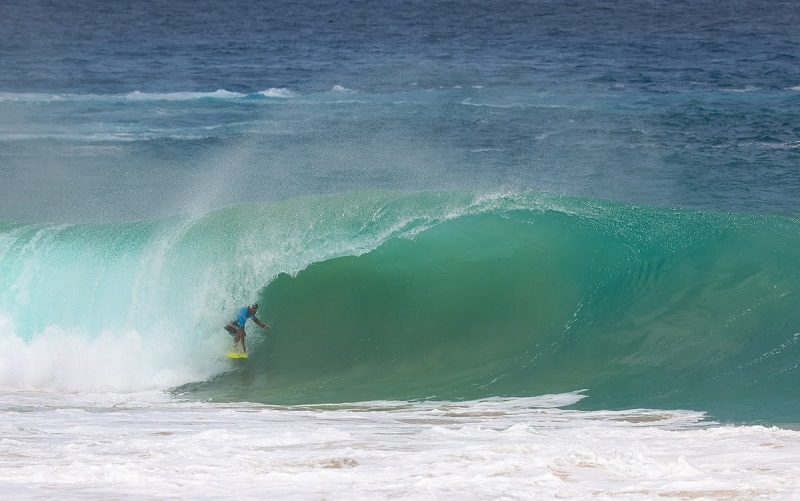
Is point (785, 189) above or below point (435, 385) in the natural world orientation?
above

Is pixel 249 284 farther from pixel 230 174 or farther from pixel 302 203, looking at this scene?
pixel 230 174

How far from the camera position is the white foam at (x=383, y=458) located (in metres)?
7.07

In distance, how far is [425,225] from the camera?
16.5m

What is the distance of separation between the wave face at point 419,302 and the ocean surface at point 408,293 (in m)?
0.05

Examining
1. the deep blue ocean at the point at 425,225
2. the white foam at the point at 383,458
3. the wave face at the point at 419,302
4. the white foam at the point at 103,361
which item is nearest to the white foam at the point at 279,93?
the deep blue ocean at the point at 425,225

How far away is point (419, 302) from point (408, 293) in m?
0.26

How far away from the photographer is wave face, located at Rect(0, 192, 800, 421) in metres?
12.9

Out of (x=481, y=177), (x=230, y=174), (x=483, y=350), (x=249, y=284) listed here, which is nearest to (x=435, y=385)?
(x=483, y=350)

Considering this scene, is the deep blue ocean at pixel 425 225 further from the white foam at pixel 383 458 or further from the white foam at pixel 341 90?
the white foam at pixel 383 458

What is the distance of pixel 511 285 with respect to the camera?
50.7 feet

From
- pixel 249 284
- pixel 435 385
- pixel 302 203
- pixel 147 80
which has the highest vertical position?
pixel 147 80

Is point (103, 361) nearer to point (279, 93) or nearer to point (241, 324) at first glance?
point (241, 324)

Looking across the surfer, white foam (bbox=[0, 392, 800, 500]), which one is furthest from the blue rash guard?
white foam (bbox=[0, 392, 800, 500])

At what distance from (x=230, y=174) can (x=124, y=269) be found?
1029 centimetres
